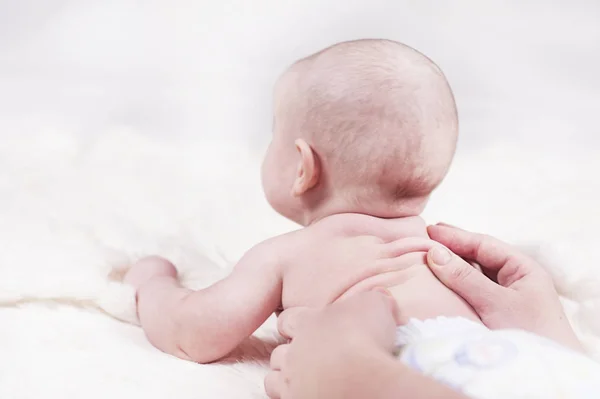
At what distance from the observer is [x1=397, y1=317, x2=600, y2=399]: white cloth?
766 millimetres

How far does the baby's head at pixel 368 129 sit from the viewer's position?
3.59ft

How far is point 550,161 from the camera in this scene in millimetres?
1907

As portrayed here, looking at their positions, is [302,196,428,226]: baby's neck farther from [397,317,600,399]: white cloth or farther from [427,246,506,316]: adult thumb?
[397,317,600,399]: white cloth

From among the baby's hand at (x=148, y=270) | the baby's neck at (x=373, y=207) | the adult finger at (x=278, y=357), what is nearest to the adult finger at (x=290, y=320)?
the adult finger at (x=278, y=357)

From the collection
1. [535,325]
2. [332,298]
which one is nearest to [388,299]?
[332,298]

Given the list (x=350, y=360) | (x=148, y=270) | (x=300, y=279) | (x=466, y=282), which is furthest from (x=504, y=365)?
(x=148, y=270)

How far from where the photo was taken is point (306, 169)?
3.79ft

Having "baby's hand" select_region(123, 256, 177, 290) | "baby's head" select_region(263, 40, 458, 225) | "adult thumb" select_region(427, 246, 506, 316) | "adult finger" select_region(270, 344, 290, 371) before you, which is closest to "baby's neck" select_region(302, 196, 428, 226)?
"baby's head" select_region(263, 40, 458, 225)

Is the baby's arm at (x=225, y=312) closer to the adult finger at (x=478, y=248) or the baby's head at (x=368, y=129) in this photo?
the baby's head at (x=368, y=129)

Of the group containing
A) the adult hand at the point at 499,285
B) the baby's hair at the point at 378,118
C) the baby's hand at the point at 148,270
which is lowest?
the baby's hand at the point at 148,270

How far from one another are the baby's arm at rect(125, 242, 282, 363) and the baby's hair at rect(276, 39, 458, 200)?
16cm

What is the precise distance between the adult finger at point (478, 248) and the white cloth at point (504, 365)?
0.33 metres

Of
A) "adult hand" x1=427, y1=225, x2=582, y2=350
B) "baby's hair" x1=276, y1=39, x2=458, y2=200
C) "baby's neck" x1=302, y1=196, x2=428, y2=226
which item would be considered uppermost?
"baby's hair" x1=276, y1=39, x2=458, y2=200

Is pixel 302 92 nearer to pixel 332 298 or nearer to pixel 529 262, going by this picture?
pixel 332 298
